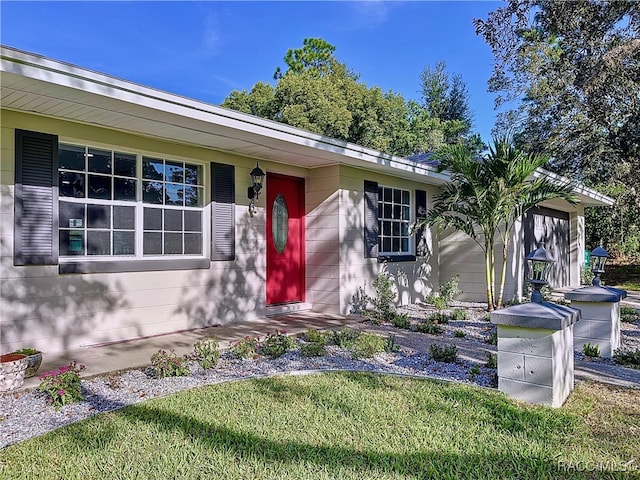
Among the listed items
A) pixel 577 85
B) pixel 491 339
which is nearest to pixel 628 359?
pixel 491 339

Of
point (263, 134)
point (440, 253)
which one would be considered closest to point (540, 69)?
point (440, 253)

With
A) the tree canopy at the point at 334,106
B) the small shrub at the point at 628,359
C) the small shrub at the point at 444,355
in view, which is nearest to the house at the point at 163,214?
the small shrub at the point at 444,355

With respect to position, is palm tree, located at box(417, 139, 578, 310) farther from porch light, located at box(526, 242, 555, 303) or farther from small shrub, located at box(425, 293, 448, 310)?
porch light, located at box(526, 242, 555, 303)

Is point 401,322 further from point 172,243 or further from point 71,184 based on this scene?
point 71,184

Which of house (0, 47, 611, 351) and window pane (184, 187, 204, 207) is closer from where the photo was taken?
house (0, 47, 611, 351)

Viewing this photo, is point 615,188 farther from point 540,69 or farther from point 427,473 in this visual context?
point 427,473

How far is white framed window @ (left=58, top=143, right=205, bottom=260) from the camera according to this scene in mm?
4914

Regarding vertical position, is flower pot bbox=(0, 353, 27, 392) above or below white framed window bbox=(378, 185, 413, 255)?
below

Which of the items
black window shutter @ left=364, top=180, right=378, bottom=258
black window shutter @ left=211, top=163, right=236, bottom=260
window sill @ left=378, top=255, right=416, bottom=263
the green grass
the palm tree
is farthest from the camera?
window sill @ left=378, top=255, right=416, bottom=263

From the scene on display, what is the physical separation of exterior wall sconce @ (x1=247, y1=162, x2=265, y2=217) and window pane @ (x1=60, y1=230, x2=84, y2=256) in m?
2.38

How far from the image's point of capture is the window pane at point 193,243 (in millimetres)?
5980

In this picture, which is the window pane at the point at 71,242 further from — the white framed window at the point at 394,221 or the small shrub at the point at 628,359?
the small shrub at the point at 628,359

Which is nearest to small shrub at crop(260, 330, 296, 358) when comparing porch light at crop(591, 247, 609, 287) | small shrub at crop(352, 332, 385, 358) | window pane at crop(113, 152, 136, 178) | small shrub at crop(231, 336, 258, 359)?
small shrub at crop(231, 336, 258, 359)

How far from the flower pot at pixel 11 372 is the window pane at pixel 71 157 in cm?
216
